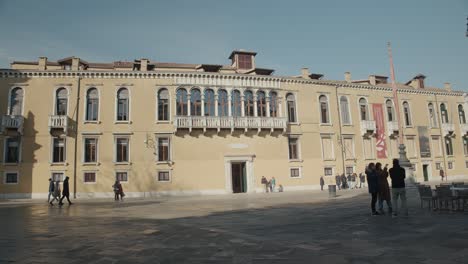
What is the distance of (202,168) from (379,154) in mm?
18756

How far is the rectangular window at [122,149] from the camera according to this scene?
87.9 ft

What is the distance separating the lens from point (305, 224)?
31.0 feet

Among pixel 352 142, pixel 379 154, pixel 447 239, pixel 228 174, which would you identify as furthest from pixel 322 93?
pixel 447 239

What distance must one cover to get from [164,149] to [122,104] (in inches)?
208

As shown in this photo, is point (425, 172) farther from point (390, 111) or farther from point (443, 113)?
point (443, 113)

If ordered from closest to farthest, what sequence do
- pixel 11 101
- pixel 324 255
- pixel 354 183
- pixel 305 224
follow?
pixel 324 255, pixel 305 224, pixel 11 101, pixel 354 183

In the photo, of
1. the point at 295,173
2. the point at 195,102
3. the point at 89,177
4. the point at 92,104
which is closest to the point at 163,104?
the point at 195,102

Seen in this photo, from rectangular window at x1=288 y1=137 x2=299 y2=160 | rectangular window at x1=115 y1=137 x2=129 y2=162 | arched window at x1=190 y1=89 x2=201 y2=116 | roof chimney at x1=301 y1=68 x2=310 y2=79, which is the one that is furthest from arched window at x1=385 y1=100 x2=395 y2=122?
rectangular window at x1=115 y1=137 x2=129 y2=162

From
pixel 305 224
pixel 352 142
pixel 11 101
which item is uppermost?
pixel 11 101

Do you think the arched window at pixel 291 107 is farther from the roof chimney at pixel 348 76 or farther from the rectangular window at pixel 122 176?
the rectangular window at pixel 122 176

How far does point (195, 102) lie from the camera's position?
2862cm

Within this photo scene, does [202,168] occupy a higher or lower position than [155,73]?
lower

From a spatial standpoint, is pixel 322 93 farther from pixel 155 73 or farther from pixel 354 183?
pixel 155 73

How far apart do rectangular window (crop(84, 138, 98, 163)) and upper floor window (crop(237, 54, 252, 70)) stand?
50.0 feet
